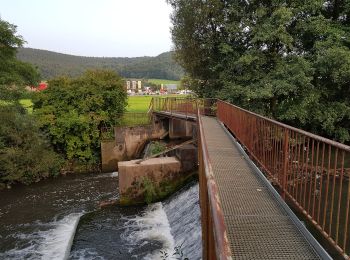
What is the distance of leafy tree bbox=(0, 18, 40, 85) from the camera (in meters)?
19.9

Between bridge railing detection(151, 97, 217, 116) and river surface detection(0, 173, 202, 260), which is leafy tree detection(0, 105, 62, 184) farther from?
bridge railing detection(151, 97, 217, 116)

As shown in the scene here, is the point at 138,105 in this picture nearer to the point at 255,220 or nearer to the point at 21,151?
the point at 21,151

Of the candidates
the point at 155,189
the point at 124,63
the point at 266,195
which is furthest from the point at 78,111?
the point at 124,63

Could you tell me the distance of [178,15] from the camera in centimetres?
2083

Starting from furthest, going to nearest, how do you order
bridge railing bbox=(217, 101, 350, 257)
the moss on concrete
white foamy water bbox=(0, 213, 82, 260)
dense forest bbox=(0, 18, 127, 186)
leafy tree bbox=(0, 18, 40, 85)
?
leafy tree bbox=(0, 18, 40, 85)
dense forest bbox=(0, 18, 127, 186)
the moss on concrete
white foamy water bbox=(0, 213, 82, 260)
bridge railing bbox=(217, 101, 350, 257)

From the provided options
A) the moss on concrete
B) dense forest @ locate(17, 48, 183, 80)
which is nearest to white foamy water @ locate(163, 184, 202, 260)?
the moss on concrete

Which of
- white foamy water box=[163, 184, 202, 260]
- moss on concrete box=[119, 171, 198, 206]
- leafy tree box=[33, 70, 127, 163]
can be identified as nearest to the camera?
white foamy water box=[163, 184, 202, 260]

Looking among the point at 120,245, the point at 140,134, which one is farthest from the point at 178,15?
the point at 120,245

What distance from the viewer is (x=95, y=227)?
1171 centimetres

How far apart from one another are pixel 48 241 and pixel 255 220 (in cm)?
825

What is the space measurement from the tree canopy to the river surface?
7.79 metres

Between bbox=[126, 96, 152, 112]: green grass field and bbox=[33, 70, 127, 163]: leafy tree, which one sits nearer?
bbox=[33, 70, 127, 163]: leafy tree

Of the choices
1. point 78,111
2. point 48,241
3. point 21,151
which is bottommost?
point 48,241

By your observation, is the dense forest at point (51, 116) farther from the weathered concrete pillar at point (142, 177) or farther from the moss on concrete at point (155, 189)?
the moss on concrete at point (155, 189)
